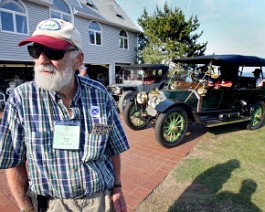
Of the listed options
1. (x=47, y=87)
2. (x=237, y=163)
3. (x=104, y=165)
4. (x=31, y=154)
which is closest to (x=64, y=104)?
(x=47, y=87)

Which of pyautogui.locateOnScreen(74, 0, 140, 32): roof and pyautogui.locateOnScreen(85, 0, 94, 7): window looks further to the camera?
pyautogui.locateOnScreen(85, 0, 94, 7): window

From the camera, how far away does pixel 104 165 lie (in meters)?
1.50

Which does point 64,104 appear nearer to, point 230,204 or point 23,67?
point 230,204

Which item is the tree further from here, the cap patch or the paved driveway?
the cap patch

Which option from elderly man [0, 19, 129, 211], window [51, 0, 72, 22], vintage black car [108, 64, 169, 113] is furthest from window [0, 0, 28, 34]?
elderly man [0, 19, 129, 211]

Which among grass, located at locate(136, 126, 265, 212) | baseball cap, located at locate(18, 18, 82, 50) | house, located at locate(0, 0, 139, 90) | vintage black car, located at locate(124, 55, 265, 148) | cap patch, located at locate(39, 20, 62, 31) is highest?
house, located at locate(0, 0, 139, 90)

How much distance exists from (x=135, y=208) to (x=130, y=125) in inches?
126

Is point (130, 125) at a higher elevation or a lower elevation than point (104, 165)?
lower

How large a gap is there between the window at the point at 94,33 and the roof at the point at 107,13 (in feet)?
1.34

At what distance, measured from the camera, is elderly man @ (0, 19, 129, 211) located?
1.26m

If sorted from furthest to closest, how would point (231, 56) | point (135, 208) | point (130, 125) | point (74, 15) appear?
1. point (74, 15)
2. point (130, 125)
3. point (231, 56)
4. point (135, 208)

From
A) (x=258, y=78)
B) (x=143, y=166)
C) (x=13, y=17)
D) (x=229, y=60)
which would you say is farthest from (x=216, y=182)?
(x=13, y=17)

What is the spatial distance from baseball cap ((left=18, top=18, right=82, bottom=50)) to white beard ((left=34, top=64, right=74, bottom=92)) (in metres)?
0.15

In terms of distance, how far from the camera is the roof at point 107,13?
12699 millimetres
